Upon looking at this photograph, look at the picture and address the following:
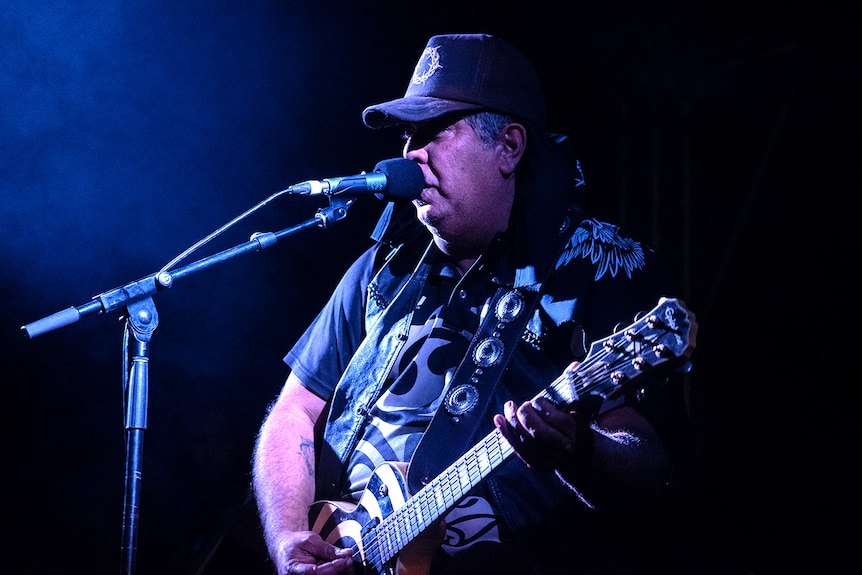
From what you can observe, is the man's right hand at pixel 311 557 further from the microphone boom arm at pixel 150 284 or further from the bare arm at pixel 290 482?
the microphone boom arm at pixel 150 284

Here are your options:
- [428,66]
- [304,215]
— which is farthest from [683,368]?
[304,215]

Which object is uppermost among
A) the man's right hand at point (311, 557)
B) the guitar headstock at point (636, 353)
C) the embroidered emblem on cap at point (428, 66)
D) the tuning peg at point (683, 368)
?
the embroidered emblem on cap at point (428, 66)

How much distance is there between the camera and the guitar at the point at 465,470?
1.72 metres

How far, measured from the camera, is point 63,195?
12.1 ft

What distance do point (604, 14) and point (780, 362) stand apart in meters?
1.95

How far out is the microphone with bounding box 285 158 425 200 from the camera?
208cm

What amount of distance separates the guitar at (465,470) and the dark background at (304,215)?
966 mm

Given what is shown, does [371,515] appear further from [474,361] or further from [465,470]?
[474,361]

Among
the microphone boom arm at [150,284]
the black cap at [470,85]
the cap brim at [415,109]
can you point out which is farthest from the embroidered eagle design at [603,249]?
the microphone boom arm at [150,284]

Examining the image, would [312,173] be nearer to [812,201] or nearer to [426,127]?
[426,127]

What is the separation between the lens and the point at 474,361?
2461mm

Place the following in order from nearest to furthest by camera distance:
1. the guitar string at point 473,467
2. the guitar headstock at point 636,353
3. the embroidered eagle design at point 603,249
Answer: the guitar headstock at point 636,353 < the guitar string at point 473,467 < the embroidered eagle design at point 603,249

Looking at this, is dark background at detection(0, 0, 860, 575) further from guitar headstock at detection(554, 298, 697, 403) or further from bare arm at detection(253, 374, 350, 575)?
guitar headstock at detection(554, 298, 697, 403)

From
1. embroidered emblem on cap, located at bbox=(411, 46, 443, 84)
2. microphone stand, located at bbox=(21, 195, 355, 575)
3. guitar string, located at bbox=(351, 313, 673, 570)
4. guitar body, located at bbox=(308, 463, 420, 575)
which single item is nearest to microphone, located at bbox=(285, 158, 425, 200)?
microphone stand, located at bbox=(21, 195, 355, 575)
